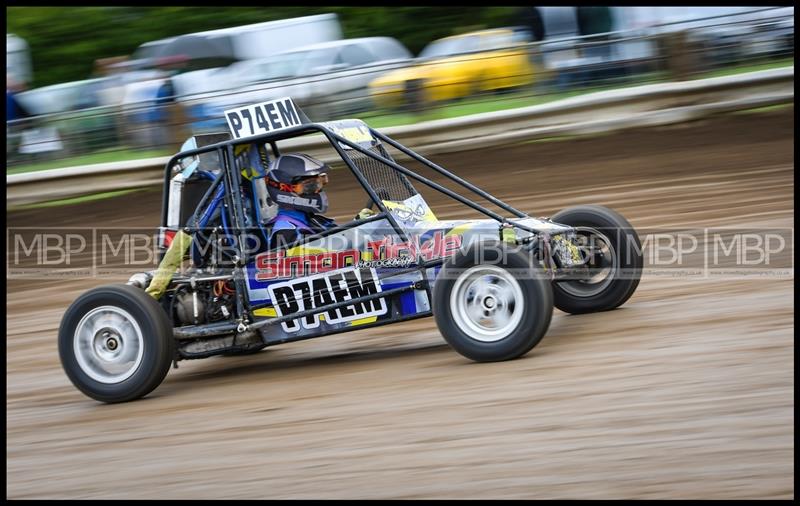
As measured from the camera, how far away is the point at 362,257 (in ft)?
18.4

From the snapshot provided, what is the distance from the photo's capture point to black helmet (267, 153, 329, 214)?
5.80m

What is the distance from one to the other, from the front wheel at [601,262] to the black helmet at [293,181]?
1.40 metres

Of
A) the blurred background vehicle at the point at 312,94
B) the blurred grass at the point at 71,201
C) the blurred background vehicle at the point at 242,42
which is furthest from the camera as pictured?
the blurred background vehicle at the point at 242,42

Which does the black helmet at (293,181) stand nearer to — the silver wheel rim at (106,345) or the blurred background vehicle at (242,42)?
the silver wheel rim at (106,345)

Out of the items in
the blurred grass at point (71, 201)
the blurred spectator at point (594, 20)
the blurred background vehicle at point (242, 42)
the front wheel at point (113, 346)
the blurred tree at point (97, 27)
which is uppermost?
the blurred tree at point (97, 27)

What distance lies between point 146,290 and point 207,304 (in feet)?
1.20

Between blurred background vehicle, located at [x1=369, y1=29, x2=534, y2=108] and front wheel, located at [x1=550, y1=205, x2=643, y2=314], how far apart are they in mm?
5219

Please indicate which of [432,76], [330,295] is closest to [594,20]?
[432,76]

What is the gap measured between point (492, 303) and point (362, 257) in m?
0.81

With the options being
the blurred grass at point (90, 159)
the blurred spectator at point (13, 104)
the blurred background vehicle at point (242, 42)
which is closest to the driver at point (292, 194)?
the blurred grass at point (90, 159)

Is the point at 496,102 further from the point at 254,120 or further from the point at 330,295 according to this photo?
the point at 330,295

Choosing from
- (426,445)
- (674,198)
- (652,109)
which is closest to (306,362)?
(426,445)

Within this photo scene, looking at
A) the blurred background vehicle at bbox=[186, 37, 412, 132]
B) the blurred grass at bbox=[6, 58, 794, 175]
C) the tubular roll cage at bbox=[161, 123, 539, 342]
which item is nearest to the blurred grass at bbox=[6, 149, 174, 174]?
the blurred grass at bbox=[6, 58, 794, 175]

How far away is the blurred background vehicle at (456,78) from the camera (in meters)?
11.1
